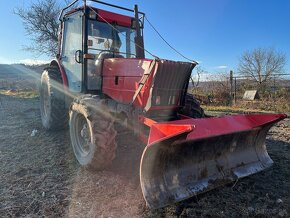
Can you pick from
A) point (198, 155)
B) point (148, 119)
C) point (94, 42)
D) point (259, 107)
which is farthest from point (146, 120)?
point (259, 107)

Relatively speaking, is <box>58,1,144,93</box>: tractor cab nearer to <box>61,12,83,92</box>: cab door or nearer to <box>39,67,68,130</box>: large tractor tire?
<box>61,12,83,92</box>: cab door

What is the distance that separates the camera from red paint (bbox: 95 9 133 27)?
5535 millimetres

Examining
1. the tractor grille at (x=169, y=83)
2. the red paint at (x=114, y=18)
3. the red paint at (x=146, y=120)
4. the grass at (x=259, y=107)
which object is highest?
the red paint at (x=114, y=18)

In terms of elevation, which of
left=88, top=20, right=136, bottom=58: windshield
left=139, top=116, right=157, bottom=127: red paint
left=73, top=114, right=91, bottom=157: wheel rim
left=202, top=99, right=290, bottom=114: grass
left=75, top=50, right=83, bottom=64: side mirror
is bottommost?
left=202, top=99, right=290, bottom=114: grass

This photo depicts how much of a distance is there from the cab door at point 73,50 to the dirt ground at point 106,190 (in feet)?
4.57

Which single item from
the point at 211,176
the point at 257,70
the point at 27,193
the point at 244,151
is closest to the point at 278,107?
the point at 244,151

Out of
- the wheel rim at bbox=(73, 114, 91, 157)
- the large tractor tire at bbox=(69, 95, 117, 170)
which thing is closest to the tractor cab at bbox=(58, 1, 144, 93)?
the wheel rim at bbox=(73, 114, 91, 157)

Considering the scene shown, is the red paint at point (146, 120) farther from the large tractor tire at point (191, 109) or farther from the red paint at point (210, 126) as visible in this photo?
the large tractor tire at point (191, 109)

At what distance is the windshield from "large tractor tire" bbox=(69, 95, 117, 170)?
53.1 inches

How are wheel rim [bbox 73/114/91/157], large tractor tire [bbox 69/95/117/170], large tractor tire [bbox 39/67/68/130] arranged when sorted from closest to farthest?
large tractor tire [bbox 69/95/117/170] < wheel rim [bbox 73/114/91/157] < large tractor tire [bbox 39/67/68/130]

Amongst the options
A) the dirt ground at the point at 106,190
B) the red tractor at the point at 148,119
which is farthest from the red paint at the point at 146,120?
the dirt ground at the point at 106,190

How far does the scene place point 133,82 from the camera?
4.61 meters

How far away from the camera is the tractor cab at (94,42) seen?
5.36 meters

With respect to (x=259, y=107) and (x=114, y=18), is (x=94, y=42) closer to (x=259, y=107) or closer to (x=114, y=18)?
(x=114, y=18)
